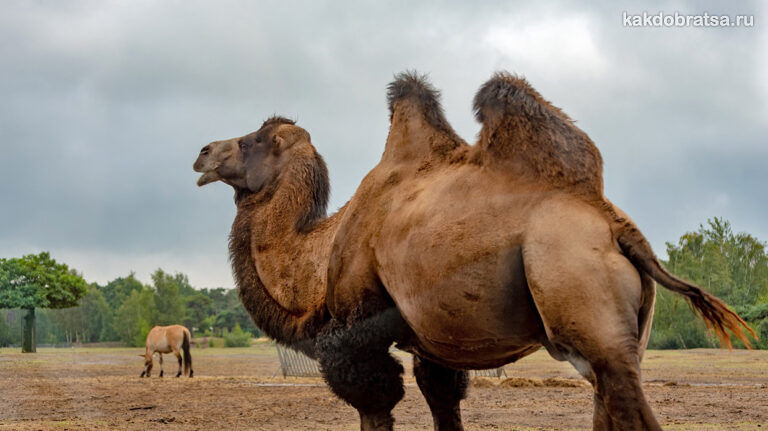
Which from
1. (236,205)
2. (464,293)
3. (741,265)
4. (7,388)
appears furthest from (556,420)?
(741,265)

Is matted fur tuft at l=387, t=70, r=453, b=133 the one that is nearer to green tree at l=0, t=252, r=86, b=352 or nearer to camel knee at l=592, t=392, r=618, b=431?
camel knee at l=592, t=392, r=618, b=431

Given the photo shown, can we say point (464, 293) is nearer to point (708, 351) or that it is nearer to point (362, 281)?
point (362, 281)

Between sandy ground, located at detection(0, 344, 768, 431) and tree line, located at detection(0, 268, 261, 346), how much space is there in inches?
59.5

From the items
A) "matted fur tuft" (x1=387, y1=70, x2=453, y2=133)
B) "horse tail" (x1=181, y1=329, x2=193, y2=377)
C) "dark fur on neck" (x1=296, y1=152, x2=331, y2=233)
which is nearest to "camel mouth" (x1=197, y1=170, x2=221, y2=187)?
"dark fur on neck" (x1=296, y1=152, x2=331, y2=233)

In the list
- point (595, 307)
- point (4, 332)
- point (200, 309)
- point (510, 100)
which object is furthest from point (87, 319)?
point (595, 307)

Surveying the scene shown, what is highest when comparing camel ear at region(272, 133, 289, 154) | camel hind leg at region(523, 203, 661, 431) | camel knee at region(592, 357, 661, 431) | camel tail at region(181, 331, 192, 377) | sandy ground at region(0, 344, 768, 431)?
camel ear at region(272, 133, 289, 154)

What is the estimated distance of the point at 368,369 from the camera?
4.92 meters

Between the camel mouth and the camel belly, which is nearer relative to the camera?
the camel belly

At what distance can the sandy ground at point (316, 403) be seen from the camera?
9.17 m

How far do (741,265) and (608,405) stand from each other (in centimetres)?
2882

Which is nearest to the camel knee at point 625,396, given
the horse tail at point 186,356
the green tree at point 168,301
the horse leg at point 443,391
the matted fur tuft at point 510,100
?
the matted fur tuft at point 510,100

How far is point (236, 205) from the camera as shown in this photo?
6805 mm

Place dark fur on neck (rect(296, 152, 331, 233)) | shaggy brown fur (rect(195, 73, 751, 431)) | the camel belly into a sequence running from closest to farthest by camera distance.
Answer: shaggy brown fur (rect(195, 73, 751, 431)), the camel belly, dark fur on neck (rect(296, 152, 331, 233))

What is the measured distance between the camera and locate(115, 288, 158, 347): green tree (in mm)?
43438
